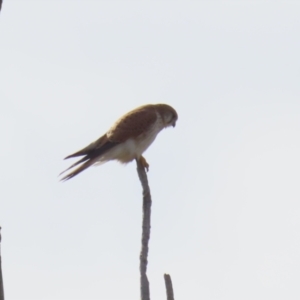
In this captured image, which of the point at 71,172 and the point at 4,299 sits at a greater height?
the point at 71,172

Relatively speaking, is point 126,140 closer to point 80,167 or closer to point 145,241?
point 80,167

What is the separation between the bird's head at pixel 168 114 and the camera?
315 inches

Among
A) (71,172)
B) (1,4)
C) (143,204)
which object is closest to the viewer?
(1,4)

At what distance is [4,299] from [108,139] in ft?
16.0

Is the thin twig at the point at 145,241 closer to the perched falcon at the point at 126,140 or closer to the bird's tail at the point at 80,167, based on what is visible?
the bird's tail at the point at 80,167

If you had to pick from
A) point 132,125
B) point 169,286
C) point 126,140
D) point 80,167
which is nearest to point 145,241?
point 169,286

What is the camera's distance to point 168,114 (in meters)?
8.11

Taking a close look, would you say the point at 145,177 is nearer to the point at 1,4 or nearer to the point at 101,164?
the point at 1,4

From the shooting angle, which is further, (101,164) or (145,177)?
(101,164)

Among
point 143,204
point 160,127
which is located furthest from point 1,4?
point 160,127

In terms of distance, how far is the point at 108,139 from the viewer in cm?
710

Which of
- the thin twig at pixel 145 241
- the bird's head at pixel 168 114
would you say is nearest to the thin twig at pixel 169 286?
the thin twig at pixel 145 241

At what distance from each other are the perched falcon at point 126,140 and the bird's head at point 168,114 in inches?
12.0

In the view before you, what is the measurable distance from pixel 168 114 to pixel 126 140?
109 centimetres
